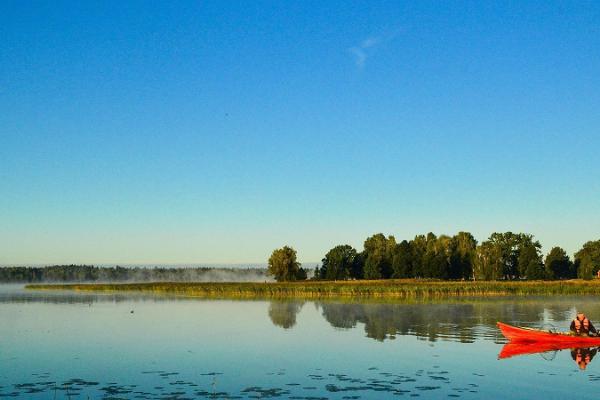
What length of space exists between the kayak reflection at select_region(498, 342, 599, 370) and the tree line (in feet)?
318

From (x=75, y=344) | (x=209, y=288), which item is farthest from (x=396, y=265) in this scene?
(x=75, y=344)

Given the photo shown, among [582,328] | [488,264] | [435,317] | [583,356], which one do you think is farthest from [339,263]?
[583,356]

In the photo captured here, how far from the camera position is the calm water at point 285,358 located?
2258 cm

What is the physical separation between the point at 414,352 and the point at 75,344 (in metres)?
18.9

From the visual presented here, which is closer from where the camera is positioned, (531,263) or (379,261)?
(531,263)

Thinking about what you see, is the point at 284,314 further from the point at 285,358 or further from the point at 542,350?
the point at 542,350

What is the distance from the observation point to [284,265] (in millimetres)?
136125

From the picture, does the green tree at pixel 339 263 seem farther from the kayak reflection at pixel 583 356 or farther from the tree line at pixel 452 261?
the kayak reflection at pixel 583 356

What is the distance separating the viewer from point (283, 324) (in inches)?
1886

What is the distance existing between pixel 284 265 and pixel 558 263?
191 feet

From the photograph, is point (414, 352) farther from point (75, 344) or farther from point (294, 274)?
point (294, 274)

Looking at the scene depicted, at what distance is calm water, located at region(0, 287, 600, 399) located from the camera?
22.6 m

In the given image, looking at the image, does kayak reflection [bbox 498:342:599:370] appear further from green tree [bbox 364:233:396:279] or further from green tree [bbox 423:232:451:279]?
green tree [bbox 364:233:396:279]

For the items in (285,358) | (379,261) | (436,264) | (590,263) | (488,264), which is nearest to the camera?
(285,358)
